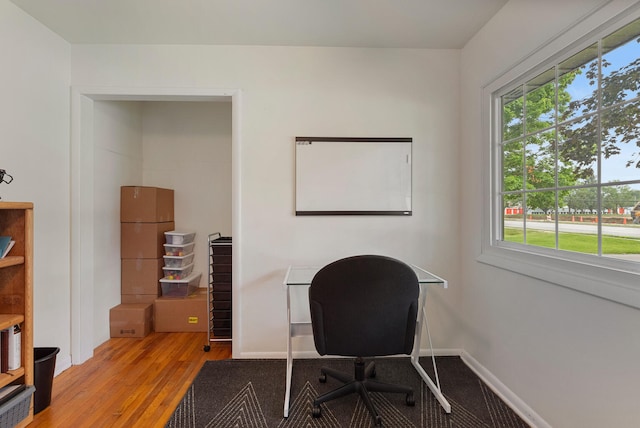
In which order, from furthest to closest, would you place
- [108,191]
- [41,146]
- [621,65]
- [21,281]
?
1. [108,191]
2. [41,146]
3. [21,281]
4. [621,65]

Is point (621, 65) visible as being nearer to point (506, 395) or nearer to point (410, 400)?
point (506, 395)

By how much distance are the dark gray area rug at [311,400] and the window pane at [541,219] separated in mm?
1011

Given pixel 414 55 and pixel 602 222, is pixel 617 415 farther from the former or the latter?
pixel 414 55

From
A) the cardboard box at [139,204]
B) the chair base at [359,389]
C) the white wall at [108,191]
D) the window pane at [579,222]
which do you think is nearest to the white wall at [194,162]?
the white wall at [108,191]

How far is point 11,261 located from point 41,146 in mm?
954

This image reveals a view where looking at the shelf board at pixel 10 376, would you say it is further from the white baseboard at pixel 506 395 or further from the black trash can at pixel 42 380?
the white baseboard at pixel 506 395

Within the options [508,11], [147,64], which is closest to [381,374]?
[508,11]

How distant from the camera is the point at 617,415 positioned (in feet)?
3.95

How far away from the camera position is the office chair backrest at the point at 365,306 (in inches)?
59.6

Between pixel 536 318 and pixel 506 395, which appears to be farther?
pixel 506 395

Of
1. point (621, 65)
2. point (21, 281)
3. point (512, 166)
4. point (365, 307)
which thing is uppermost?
point (621, 65)

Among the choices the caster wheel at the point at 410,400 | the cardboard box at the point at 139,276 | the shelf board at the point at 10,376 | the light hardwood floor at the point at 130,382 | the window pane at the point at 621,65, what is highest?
the window pane at the point at 621,65

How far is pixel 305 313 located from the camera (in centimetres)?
237

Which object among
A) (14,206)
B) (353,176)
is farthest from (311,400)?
(14,206)
